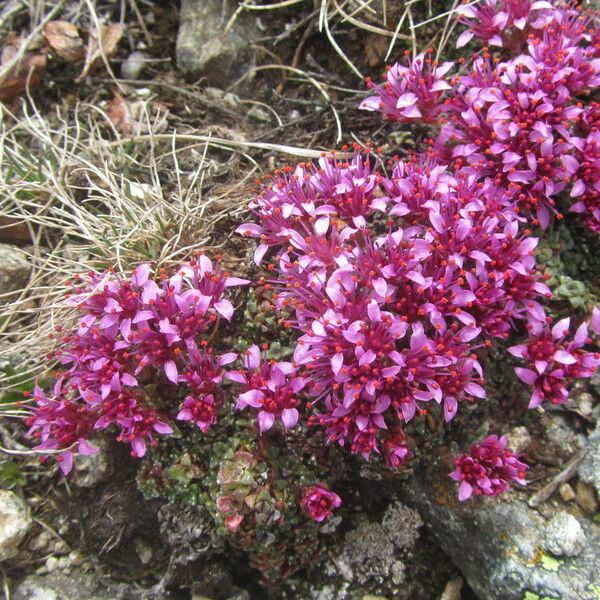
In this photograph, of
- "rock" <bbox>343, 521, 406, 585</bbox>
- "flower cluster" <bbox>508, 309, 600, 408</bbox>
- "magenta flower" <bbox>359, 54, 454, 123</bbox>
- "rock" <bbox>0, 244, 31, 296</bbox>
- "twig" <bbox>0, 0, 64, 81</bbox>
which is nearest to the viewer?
"flower cluster" <bbox>508, 309, 600, 408</bbox>

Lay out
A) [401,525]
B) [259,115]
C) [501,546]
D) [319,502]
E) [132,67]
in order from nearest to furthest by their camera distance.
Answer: [319,502]
[501,546]
[401,525]
[259,115]
[132,67]

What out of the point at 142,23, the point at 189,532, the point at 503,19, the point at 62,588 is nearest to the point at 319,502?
the point at 189,532

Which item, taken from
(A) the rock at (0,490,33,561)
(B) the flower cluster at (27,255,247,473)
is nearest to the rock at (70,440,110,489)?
(B) the flower cluster at (27,255,247,473)

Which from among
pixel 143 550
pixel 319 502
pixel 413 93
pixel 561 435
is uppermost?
pixel 413 93

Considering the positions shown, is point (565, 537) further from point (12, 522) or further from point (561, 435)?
point (12, 522)

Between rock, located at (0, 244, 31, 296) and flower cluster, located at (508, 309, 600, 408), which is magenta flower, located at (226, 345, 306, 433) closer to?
flower cluster, located at (508, 309, 600, 408)

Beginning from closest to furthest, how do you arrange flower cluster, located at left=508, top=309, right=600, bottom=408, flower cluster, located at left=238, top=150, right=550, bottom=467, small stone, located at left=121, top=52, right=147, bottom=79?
1. flower cluster, located at left=238, top=150, right=550, bottom=467
2. flower cluster, located at left=508, top=309, right=600, bottom=408
3. small stone, located at left=121, top=52, right=147, bottom=79

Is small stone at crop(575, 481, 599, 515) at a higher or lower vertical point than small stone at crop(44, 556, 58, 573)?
higher
